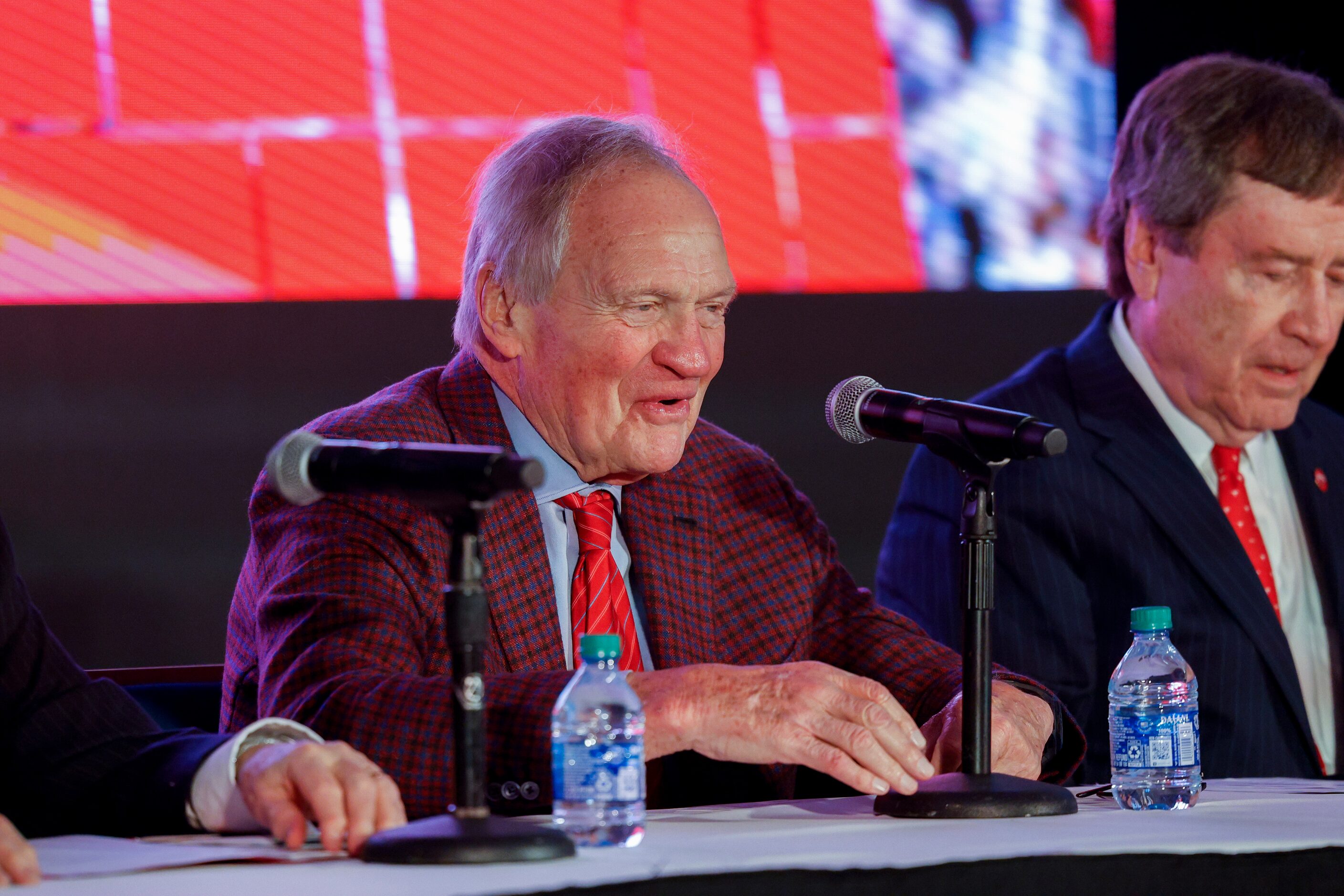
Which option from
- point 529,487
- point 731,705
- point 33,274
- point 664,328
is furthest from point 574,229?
point 33,274

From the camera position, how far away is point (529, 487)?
3.64 ft

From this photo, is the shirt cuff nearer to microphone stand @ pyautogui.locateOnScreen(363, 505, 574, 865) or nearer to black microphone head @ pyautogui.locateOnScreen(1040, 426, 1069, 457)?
microphone stand @ pyautogui.locateOnScreen(363, 505, 574, 865)

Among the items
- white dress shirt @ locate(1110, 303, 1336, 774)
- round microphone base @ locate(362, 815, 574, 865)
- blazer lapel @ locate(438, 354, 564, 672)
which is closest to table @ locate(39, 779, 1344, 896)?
round microphone base @ locate(362, 815, 574, 865)

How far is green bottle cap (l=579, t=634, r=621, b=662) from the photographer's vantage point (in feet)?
4.22

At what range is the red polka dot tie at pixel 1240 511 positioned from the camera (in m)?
2.47

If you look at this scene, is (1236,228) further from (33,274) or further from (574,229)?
(33,274)

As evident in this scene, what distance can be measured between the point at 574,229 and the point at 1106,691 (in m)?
1.14

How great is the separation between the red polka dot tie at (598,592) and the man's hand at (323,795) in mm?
645

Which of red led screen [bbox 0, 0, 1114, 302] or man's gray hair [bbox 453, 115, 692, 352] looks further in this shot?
red led screen [bbox 0, 0, 1114, 302]

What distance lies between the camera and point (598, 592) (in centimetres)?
193

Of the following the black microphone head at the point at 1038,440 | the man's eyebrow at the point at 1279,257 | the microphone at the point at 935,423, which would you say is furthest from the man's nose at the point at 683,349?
the man's eyebrow at the point at 1279,257

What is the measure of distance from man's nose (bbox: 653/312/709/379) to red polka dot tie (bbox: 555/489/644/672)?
0.74 ft

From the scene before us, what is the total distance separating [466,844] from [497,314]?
1.06 meters

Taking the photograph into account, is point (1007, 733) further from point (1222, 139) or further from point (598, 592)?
A: point (1222, 139)
